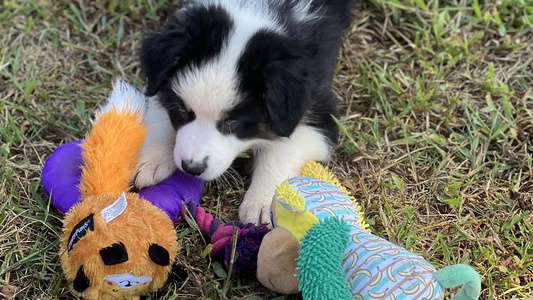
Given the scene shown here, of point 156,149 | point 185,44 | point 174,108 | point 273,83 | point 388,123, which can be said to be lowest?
point 388,123

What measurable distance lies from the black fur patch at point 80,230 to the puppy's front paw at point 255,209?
29.2 inches

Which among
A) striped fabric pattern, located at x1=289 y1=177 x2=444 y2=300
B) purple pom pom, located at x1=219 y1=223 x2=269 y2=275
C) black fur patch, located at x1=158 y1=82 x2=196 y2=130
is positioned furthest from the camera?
black fur patch, located at x1=158 y1=82 x2=196 y2=130

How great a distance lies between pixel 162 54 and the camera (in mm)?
2723

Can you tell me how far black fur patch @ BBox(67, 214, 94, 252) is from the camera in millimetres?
2283

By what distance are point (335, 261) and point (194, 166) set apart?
0.80 m

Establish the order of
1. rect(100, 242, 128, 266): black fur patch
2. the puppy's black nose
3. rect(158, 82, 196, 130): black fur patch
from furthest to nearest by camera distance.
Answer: rect(158, 82, 196, 130): black fur patch
the puppy's black nose
rect(100, 242, 128, 266): black fur patch

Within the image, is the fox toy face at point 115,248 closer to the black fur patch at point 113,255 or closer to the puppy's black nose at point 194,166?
the black fur patch at point 113,255

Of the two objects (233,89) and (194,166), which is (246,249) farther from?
(233,89)

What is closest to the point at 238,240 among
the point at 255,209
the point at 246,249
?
the point at 246,249

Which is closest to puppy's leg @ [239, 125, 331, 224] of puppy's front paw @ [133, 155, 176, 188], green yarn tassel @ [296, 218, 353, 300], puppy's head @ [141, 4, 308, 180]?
puppy's head @ [141, 4, 308, 180]

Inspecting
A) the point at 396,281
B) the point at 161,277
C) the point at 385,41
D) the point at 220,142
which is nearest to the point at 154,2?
the point at 385,41

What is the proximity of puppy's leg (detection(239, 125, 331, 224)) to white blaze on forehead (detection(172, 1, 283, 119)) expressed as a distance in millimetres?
Answer: 448

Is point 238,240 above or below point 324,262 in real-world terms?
below

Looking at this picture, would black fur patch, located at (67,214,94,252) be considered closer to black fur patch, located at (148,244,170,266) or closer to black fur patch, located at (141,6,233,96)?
black fur patch, located at (148,244,170,266)
